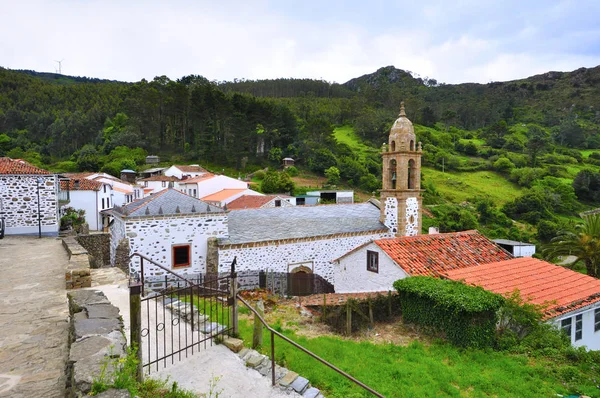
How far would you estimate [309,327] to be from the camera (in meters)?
10.9

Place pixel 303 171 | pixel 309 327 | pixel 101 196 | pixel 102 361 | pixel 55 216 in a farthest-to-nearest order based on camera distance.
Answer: pixel 303 171, pixel 101 196, pixel 55 216, pixel 309 327, pixel 102 361

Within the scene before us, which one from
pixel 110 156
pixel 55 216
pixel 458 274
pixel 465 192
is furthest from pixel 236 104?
pixel 458 274

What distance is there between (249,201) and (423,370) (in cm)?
2289

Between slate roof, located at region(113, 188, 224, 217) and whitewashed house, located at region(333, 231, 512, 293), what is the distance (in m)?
6.20

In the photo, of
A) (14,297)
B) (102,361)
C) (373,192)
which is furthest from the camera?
(373,192)

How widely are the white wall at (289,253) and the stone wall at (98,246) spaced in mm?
5867

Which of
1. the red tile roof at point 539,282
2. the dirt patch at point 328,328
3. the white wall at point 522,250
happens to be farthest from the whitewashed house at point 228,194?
the red tile roof at point 539,282

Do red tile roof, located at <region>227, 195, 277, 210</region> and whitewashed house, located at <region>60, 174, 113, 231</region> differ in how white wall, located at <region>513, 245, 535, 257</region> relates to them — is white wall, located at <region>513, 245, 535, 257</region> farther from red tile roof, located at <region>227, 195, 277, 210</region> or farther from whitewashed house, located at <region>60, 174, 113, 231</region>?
whitewashed house, located at <region>60, 174, 113, 231</region>

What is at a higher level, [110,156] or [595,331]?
[110,156]

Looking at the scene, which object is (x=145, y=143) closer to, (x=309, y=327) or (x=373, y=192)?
(x=373, y=192)

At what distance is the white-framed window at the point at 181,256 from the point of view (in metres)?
15.5

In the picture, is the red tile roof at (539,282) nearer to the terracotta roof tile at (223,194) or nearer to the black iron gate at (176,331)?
the black iron gate at (176,331)

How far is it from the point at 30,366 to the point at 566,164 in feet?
248

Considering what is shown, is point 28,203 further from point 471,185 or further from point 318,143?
point 471,185
